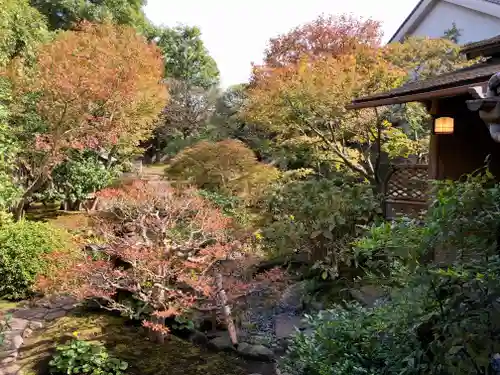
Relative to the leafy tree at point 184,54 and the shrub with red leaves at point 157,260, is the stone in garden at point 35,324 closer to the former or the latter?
the shrub with red leaves at point 157,260

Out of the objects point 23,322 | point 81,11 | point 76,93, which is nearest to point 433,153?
point 23,322

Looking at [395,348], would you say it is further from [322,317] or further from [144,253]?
[144,253]

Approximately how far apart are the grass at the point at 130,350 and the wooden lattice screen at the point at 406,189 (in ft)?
13.3

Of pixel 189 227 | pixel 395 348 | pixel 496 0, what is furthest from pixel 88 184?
pixel 496 0

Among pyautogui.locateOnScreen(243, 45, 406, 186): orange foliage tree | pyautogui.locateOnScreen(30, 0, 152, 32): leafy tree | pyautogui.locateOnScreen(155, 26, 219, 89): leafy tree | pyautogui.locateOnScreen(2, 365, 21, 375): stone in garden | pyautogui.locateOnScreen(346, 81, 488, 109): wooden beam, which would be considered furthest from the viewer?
pyautogui.locateOnScreen(155, 26, 219, 89): leafy tree

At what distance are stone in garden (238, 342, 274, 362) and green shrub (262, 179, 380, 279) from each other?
6.34 feet

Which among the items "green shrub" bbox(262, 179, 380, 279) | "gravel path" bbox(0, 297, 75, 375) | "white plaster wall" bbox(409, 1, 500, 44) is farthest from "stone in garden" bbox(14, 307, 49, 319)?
"white plaster wall" bbox(409, 1, 500, 44)

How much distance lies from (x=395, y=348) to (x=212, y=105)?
16954 millimetres

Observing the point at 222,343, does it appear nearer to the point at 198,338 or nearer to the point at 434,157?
the point at 198,338

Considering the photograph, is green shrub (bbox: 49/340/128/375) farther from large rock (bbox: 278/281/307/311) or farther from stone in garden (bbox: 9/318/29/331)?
large rock (bbox: 278/281/307/311)

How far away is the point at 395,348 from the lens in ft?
9.03

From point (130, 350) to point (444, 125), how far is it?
16.1 feet

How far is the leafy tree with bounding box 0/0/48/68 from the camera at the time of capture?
838cm

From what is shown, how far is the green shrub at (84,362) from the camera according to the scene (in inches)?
184
